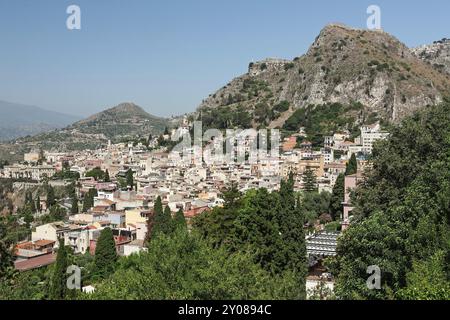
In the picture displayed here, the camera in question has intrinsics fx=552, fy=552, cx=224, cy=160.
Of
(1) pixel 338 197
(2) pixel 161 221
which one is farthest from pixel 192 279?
(1) pixel 338 197

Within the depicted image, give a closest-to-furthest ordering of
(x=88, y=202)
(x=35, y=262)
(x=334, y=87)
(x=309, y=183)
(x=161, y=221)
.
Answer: (x=161, y=221) → (x=35, y=262) → (x=309, y=183) → (x=88, y=202) → (x=334, y=87)

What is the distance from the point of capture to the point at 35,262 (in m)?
27.6

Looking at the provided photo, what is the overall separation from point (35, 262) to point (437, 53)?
117429 millimetres

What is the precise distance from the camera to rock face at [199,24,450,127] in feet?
255

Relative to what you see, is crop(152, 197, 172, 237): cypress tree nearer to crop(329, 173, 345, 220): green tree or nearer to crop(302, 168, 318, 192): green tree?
crop(329, 173, 345, 220): green tree

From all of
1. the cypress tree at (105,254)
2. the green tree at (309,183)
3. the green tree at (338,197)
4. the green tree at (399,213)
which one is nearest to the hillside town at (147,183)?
the green tree at (309,183)

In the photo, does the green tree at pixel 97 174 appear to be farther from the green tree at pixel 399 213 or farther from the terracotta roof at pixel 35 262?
the green tree at pixel 399 213

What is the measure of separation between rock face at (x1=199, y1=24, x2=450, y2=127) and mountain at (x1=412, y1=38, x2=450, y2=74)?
30.8 m

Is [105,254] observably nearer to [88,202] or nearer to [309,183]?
[88,202]

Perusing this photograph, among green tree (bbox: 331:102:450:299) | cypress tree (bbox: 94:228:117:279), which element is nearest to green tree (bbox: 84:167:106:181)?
cypress tree (bbox: 94:228:117:279)

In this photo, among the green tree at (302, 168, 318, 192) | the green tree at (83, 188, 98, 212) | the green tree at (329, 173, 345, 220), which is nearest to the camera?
the green tree at (329, 173, 345, 220)

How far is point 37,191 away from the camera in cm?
6550
